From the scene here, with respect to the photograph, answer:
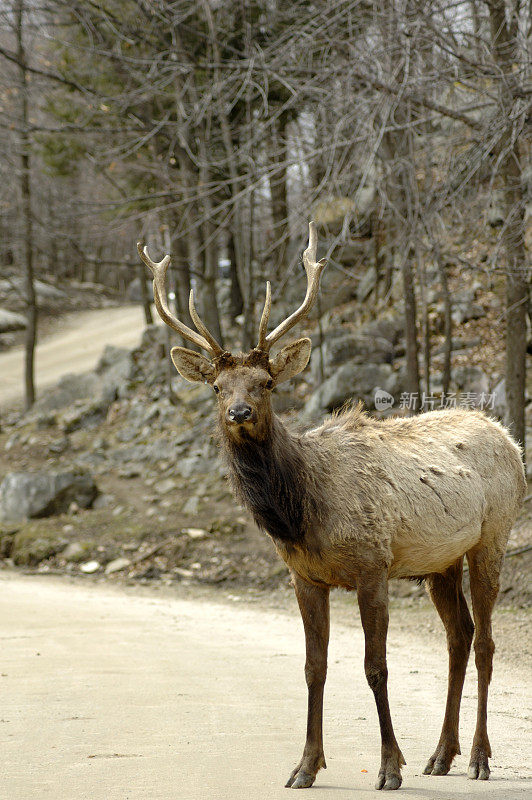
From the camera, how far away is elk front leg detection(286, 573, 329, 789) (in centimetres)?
504

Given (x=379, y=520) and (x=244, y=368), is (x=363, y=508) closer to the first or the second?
(x=379, y=520)

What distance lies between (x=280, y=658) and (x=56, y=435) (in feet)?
44.7

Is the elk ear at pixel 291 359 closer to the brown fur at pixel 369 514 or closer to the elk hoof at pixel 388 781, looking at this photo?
the brown fur at pixel 369 514

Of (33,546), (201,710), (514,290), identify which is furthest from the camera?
(33,546)

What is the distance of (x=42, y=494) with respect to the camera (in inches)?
615

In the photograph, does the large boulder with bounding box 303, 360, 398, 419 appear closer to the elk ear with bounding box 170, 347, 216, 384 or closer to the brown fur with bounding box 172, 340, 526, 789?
the brown fur with bounding box 172, 340, 526, 789

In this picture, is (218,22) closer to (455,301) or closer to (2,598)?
(455,301)

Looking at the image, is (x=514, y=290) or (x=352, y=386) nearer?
(x=514, y=290)

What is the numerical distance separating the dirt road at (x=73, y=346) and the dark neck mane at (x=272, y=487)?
21886mm

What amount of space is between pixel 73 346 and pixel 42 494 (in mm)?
19331

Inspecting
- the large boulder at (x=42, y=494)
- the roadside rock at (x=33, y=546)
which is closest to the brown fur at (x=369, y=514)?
the roadside rock at (x=33, y=546)

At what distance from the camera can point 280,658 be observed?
27.9 feet

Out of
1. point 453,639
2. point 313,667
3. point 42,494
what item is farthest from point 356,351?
point 313,667

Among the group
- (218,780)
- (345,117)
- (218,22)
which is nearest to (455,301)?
(218,22)
